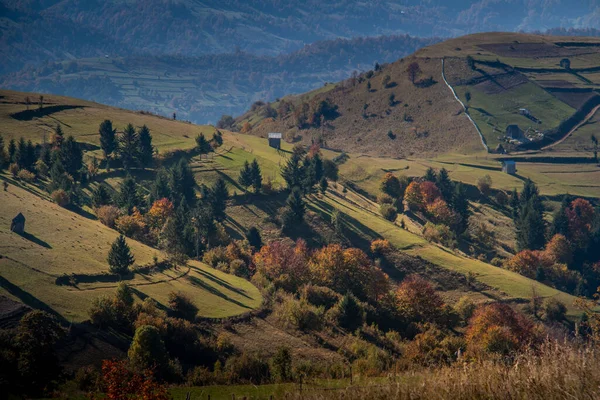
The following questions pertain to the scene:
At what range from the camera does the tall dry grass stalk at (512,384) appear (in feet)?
95.5

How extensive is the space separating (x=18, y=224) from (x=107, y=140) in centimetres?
5720

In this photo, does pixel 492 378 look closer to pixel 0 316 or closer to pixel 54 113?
pixel 0 316

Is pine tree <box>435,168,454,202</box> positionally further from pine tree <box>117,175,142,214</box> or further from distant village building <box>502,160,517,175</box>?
pine tree <box>117,175,142,214</box>

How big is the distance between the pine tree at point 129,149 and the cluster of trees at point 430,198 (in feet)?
187

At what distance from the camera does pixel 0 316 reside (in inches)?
2303

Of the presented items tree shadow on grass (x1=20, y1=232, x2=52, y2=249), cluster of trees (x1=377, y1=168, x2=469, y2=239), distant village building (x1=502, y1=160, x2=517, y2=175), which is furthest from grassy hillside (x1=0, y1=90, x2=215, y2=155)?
distant village building (x1=502, y1=160, x2=517, y2=175)

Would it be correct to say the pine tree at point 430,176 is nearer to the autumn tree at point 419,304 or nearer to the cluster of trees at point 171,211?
the cluster of trees at point 171,211

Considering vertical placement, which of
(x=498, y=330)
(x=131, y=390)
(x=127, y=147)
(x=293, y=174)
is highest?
(x=127, y=147)

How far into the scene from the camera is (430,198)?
498 feet

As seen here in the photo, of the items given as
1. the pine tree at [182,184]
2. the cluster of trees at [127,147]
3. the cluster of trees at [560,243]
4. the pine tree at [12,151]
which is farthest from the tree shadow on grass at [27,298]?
the cluster of trees at [560,243]

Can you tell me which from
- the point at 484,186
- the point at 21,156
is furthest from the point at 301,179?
the point at 21,156

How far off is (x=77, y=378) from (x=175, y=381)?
9182 millimetres

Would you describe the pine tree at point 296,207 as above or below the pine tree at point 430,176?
below

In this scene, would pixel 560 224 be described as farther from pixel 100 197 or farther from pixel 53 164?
pixel 53 164
